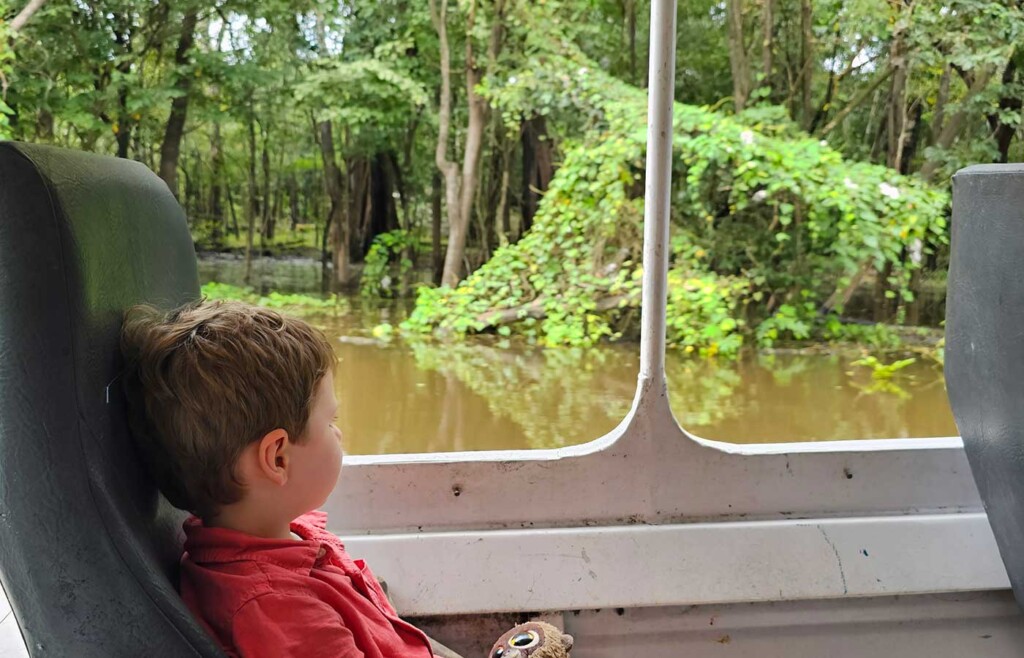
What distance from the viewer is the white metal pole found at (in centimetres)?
156

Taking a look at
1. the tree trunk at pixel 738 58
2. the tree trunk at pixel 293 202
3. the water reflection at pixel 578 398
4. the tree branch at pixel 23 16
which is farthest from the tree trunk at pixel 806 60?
the tree branch at pixel 23 16

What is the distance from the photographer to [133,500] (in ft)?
2.64

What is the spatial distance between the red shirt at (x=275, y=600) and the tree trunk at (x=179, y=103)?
1.88 m

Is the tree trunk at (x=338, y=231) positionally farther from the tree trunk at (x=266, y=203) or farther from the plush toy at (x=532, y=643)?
the plush toy at (x=532, y=643)

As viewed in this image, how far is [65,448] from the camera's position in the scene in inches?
28.2

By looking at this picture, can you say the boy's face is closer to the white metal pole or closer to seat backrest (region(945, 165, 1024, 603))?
the white metal pole

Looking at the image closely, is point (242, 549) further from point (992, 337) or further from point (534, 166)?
point (534, 166)

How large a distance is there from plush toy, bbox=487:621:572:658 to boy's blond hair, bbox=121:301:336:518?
592mm

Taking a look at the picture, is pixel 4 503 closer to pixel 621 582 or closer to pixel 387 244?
pixel 621 582

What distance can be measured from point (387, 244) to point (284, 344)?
242 cm

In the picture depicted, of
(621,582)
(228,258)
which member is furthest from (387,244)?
(621,582)

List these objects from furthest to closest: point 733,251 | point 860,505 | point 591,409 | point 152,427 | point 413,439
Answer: point 733,251 < point 591,409 < point 413,439 < point 860,505 < point 152,427

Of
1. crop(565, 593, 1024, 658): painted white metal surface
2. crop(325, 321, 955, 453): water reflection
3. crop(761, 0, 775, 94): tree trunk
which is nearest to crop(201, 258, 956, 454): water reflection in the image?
crop(325, 321, 955, 453): water reflection

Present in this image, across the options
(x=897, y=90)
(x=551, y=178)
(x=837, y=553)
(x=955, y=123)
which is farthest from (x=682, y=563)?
(x=897, y=90)
